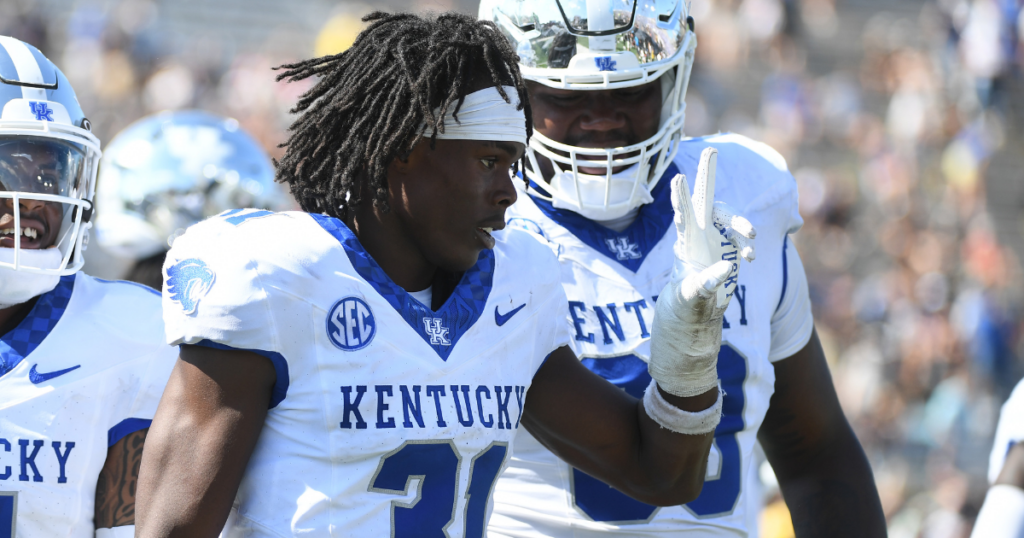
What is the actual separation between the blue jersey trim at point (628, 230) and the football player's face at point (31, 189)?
1.07m

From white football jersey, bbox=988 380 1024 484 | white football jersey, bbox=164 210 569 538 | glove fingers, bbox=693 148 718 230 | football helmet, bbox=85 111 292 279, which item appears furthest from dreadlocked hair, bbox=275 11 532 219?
football helmet, bbox=85 111 292 279

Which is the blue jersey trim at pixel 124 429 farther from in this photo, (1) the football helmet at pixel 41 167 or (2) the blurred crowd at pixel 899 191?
(2) the blurred crowd at pixel 899 191

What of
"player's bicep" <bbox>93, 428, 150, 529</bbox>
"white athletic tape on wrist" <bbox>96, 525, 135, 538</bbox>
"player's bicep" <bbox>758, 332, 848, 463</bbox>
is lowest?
"player's bicep" <bbox>758, 332, 848, 463</bbox>

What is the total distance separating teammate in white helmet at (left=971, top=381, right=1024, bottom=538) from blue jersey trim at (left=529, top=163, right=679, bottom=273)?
122cm

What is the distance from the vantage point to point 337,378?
6.24 feet

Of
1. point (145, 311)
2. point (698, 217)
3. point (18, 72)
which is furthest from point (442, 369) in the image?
point (18, 72)

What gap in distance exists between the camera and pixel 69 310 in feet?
7.74

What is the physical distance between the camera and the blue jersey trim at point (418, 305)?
2000 mm

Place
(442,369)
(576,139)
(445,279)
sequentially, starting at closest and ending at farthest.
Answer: (442,369), (445,279), (576,139)

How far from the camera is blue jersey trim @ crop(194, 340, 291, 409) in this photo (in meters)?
1.83

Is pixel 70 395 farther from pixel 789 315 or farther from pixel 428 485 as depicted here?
pixel 789 315

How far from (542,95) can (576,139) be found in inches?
5.4

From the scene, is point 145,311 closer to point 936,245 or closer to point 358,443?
point 358,443

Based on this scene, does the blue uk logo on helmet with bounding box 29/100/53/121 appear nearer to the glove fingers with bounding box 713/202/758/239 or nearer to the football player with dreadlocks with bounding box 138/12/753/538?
the football player with dreadlocks with bounding box 138/12/753/538
